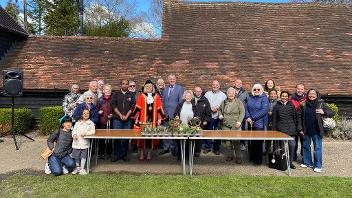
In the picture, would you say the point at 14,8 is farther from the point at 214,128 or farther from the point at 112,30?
the point at 214,128

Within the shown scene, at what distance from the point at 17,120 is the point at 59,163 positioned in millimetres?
5777

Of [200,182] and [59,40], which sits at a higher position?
[59,40]

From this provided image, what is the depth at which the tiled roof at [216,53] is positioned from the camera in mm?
13477

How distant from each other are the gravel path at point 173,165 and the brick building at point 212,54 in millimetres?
4282

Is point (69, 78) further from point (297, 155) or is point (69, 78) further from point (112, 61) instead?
point (297, 155)

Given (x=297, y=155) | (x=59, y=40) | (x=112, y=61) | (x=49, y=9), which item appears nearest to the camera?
(x=297, y=155)

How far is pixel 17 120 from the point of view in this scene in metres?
12.0

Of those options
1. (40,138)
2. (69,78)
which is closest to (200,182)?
(40,138)

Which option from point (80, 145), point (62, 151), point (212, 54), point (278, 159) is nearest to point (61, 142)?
point (62, 151)

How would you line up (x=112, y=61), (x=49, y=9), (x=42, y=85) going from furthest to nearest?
(x=49, y=9)
(x=112, y=61)
(x=42, y=85)

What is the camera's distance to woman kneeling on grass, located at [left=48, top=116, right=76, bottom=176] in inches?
277

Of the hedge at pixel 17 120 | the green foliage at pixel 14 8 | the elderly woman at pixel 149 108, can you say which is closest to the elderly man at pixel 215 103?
the elderly woman at pixel 149 108

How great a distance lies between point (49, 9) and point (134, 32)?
28.1 feet

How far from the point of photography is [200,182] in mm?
6492
